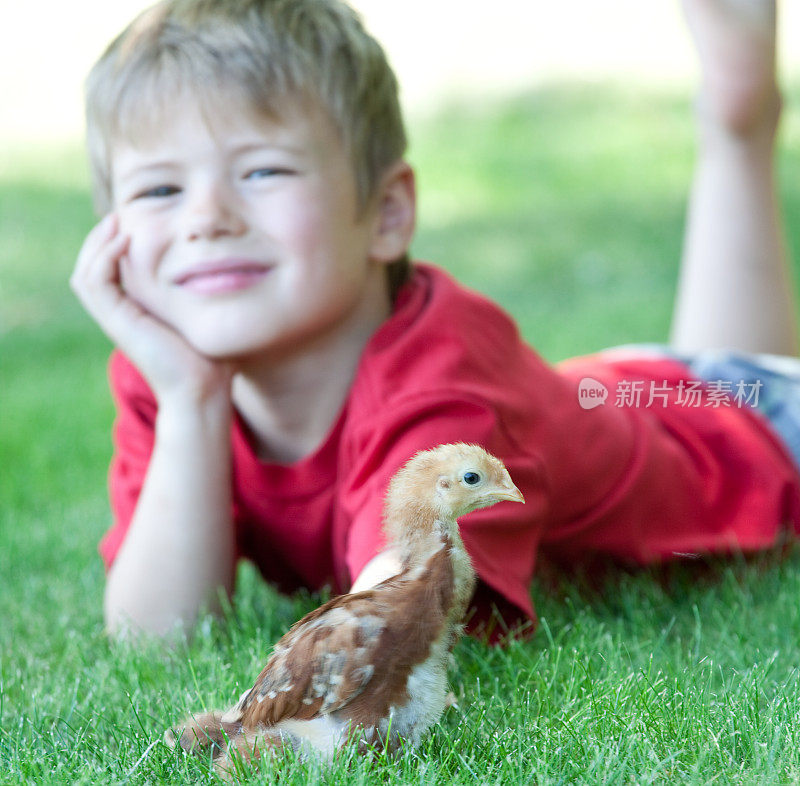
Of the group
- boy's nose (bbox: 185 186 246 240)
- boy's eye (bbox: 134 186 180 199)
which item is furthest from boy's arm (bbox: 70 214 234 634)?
boy's nose (bbox: 185 186 246 240)

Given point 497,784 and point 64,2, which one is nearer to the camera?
point 497,784

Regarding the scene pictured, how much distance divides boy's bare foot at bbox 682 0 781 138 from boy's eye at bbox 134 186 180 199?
152cm

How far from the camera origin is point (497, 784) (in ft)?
4.15

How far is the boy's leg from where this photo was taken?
311 cm

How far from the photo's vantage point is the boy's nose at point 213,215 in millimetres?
1959

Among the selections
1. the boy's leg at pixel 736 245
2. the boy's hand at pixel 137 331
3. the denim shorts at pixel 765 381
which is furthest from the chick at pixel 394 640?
the boy's leg at pixel 736 245

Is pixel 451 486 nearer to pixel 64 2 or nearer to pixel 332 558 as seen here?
pixel 332 558

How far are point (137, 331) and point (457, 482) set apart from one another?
1172mm

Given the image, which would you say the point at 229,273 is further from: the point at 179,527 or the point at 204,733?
the point at 204,733

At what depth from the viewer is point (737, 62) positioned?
2889 millimetres

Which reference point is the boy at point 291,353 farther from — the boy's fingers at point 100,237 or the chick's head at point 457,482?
the chick's head at point 457,482

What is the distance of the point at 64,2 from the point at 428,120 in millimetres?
3978

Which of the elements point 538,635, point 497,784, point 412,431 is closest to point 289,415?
point 412,431

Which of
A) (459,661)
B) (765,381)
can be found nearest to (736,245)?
(765,381)
